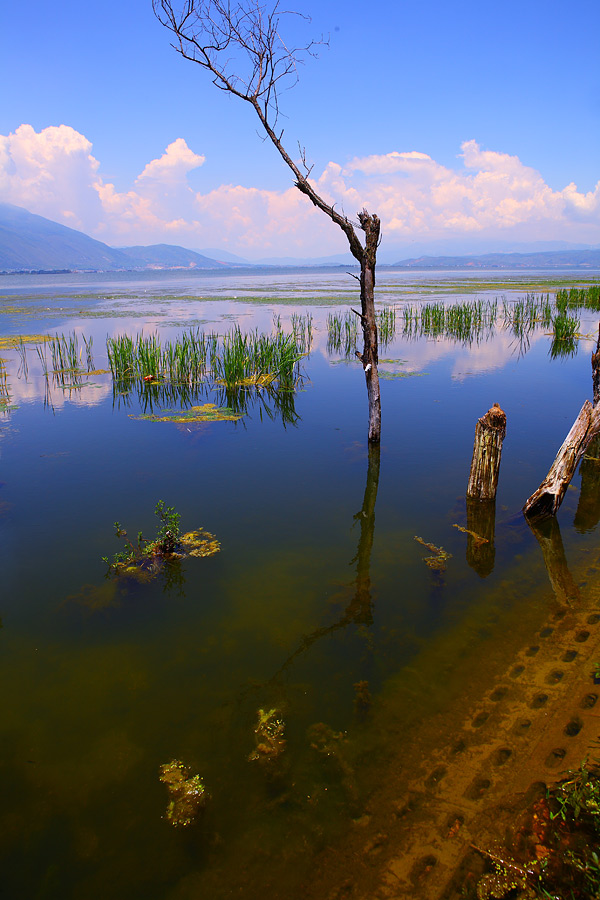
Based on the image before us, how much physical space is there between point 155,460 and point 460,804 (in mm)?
5998

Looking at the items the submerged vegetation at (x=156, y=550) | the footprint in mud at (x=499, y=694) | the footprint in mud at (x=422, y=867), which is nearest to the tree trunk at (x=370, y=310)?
the submerged vegetation at (x=156, y=550)

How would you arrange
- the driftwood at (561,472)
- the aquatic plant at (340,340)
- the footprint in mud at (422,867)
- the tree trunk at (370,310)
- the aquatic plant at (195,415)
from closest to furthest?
1. the footprint in mud at (422,867)
2. the driftwood at (561,472)
3. the tree trunk at (370,310)
4. the aquatic plant at (195,415)
5. the aquatic plant at (340,340)

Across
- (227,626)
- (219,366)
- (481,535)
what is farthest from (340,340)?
(227,626)

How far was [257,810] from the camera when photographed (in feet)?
8.15

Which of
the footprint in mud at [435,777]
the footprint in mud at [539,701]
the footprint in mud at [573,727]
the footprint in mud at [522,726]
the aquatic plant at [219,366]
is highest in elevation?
the aquatic plant at [219,366]

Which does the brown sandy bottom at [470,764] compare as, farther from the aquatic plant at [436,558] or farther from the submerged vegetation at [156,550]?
the submerged vegetation at [156,550]

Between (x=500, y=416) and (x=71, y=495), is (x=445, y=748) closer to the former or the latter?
(x=500, y=416)

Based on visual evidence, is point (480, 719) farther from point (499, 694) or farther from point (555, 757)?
point (555, 757)

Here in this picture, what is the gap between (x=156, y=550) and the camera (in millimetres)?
4734

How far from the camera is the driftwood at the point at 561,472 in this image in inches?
206

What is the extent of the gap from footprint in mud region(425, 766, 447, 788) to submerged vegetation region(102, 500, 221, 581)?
9.27 ft

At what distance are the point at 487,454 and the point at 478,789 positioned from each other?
3.57 metres

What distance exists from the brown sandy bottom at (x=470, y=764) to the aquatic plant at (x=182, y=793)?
673 mm

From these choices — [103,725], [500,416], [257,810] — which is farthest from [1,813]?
[500,416]
